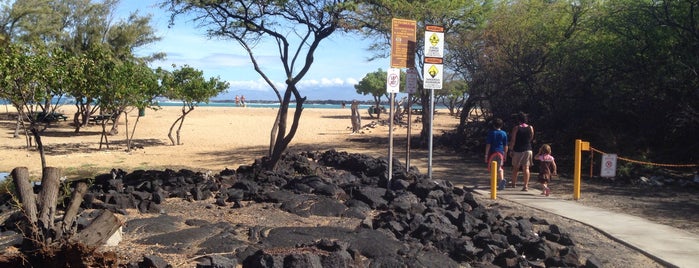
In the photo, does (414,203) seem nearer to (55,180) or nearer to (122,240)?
(122,240)

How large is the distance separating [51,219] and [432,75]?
6.76 metres

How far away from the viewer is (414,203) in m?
8.56

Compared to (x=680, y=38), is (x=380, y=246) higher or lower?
lower

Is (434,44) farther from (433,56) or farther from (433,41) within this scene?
(433,56)

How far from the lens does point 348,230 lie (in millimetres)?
6793

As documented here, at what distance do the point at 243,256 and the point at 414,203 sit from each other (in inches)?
142

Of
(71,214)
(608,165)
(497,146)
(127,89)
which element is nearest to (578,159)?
(608,165)

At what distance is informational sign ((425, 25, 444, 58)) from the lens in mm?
10203

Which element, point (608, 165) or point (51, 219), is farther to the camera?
point (608, 165)

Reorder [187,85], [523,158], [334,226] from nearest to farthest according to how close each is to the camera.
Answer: [334,226], [523,158], [187,85]

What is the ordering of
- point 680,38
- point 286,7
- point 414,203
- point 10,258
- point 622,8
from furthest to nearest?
1. point 622,8
2. point 680,38
3. point 286,7
4. point 414,203
5. point 10,258

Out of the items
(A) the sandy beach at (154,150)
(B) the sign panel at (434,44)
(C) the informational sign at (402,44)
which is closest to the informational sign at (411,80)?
(B) the sign panel at (434,44)

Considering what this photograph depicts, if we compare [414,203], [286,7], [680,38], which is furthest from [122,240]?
[680,38]

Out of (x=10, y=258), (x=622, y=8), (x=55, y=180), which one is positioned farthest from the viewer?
(x=622, y=8)
